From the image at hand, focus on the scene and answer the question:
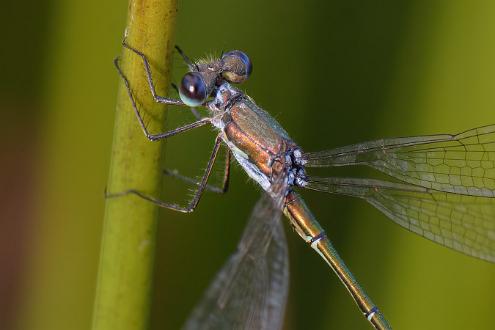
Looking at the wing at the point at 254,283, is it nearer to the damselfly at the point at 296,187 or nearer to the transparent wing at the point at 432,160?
the damselfly at the point at 296,187

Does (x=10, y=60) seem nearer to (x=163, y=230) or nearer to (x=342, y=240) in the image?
(x=163, y=230)

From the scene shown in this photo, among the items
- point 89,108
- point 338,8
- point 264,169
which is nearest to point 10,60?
point 89,108

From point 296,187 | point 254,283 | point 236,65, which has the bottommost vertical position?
point 254,283

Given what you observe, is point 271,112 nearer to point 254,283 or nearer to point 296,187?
point 296,187

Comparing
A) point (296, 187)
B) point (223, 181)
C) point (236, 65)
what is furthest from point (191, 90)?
point (296, 187)

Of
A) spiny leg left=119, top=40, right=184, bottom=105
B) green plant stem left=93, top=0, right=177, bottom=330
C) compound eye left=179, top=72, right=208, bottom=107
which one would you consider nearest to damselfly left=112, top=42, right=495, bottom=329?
compound eye left=179, top=72, right=208, bottom=107

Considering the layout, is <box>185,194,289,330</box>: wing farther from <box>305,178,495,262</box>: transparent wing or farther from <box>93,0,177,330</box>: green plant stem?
<box>93,0,177,330</box>: green plant stem
